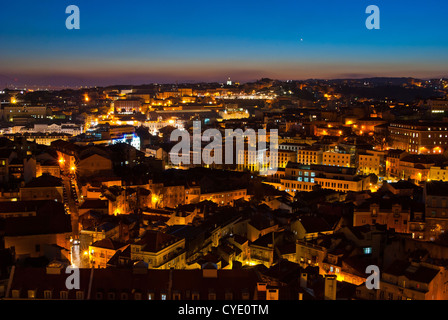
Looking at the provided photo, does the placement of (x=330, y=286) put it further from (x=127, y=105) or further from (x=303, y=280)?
(x=127, y=105)

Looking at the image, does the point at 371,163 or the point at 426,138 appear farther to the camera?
the point at 426,138

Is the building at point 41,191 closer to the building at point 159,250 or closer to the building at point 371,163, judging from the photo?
the building at point 159,250

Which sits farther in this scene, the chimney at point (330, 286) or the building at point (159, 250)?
the building at point (159, 250)

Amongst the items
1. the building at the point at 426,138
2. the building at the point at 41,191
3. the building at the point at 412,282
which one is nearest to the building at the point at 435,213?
the building at the point at 412,282

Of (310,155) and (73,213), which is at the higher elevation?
(310,155)

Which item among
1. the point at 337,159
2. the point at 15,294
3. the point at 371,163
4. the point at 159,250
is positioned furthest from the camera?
the point at 337,159

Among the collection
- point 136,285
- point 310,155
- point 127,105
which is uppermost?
point 127,105

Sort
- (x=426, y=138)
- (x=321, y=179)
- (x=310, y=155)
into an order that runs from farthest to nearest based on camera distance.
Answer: (x=426, y=138) → (x=310, y=155) → (x=321, y=179)

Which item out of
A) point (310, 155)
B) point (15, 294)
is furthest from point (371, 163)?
point (15, 294)
